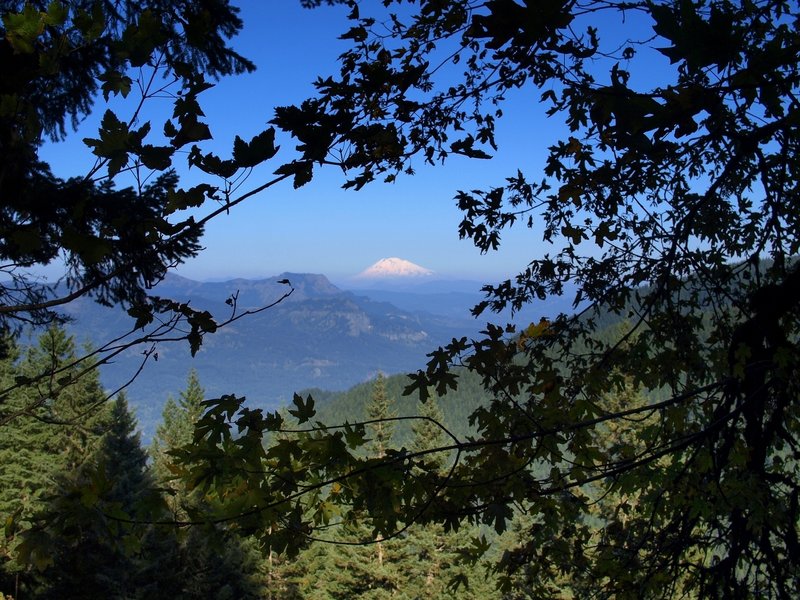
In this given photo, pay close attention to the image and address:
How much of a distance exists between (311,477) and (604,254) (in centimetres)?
284

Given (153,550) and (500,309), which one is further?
(153,550)

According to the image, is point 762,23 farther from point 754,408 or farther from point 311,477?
point 311,477

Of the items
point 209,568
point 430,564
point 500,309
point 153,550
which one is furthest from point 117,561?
point 500,309

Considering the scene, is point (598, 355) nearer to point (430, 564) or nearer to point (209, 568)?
point (209, 568)

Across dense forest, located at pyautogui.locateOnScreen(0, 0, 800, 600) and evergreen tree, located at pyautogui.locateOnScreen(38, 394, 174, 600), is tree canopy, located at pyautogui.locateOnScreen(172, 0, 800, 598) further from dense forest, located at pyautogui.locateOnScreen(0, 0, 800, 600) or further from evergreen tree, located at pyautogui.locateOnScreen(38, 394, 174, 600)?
evergreen tree, located at pyautogui.locateOnScreen(38, 394, 174, 600)

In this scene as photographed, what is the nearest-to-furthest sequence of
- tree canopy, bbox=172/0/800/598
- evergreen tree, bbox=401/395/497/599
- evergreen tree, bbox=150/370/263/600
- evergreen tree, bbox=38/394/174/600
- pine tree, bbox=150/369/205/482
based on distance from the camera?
tree canopy, bbox=172/0/800/598
evergreen tree, bbox=38/394/174/600
evergreen tree, bbox=150/370/263/600
evergreen tree, bbox=401/395/497/599
pine tree, bbox=150/369/205/482

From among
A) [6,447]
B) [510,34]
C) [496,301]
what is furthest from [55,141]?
[6,447]

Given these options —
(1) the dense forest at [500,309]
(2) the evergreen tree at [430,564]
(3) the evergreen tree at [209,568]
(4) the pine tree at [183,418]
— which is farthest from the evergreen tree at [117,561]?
(2) the evergreen tree at [430,564]

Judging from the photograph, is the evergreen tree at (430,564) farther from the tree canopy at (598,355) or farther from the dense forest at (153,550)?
the tree canopy at (598,355)

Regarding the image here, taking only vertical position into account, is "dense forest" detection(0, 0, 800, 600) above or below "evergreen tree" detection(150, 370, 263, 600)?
above

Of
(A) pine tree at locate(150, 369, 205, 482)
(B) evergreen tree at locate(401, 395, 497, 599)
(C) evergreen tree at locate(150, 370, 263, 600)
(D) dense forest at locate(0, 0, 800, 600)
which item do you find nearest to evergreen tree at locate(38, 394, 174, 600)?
(C) evergreen tree at locate(150, 370, 263, 600)

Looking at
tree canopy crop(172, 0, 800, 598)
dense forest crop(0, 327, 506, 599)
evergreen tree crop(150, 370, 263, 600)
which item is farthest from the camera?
evergreen tree crop(150, 370, 263, 600)

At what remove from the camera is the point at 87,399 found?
23.9m

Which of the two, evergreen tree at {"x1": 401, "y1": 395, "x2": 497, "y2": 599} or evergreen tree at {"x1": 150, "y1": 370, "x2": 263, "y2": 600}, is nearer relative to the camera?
evergreen tree at {"x1": 150, "y1": 370, "x2": 263, "y2": 600}
